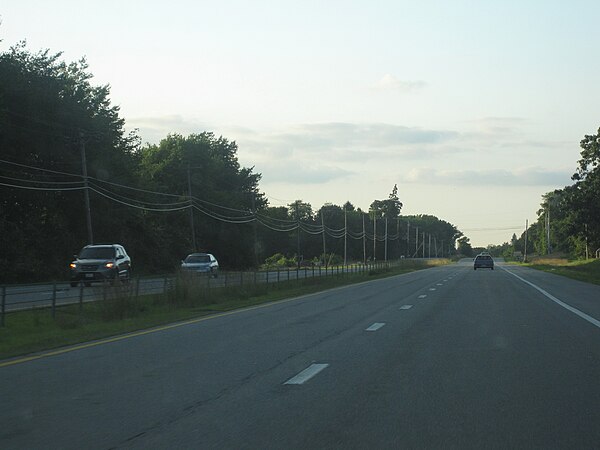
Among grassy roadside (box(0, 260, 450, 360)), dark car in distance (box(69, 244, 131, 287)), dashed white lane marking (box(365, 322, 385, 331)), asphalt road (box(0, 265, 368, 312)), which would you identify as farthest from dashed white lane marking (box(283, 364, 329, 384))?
dark car in distance (box(69, 244, 131, 287))

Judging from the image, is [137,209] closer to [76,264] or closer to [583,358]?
[76,264]

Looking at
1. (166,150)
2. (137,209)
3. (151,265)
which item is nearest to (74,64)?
(137,209)

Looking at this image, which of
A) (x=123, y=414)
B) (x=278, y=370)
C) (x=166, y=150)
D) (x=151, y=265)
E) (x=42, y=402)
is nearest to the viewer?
(x=123, y=414)

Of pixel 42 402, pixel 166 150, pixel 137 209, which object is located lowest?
pixel 42 402

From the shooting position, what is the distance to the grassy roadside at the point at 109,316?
16.0m

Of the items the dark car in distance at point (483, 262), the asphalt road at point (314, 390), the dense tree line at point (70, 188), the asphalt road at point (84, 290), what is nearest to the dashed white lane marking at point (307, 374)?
the asphalt road at point (314, 390)

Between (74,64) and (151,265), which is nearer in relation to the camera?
(74,64)

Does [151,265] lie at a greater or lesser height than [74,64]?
lesser

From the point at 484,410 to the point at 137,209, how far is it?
64.9 metres

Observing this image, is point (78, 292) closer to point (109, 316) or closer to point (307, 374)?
point (109, 316)

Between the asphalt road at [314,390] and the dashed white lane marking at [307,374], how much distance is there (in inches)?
1.6

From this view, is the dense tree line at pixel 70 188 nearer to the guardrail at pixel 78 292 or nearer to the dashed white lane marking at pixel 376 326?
the guardrail at pixel 78 292

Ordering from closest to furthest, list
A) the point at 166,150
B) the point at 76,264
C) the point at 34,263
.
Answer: the point at 76,264 → the point at 34,263 → the point at 166,150

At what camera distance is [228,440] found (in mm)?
7082
